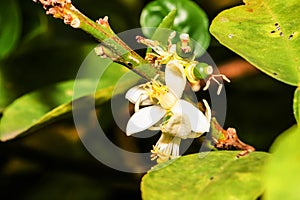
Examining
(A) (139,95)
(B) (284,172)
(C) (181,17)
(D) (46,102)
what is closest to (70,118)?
(D) (46,102)

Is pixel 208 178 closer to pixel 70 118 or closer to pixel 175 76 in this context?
pixel 175 76

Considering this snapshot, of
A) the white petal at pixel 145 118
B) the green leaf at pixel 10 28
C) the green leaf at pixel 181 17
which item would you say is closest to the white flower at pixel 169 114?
the white petal at pixel 145 118

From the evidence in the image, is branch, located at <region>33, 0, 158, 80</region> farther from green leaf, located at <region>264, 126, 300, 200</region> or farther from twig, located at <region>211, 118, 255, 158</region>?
green leaf, located at <region>264, 126, 300, 200</region>

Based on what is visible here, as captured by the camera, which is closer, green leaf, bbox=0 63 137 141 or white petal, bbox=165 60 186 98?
white petal, bbox=165 60 186 98

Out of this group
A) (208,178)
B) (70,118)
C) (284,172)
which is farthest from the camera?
(70,118)

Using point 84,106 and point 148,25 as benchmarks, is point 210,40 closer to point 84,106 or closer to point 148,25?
point 148,25

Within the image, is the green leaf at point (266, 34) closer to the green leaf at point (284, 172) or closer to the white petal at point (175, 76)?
the white petal at point (175, 76)

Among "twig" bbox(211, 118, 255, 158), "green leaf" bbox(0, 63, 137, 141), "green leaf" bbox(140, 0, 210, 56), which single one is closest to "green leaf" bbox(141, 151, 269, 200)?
"twig" bbox(211, 118, 255, 158)
